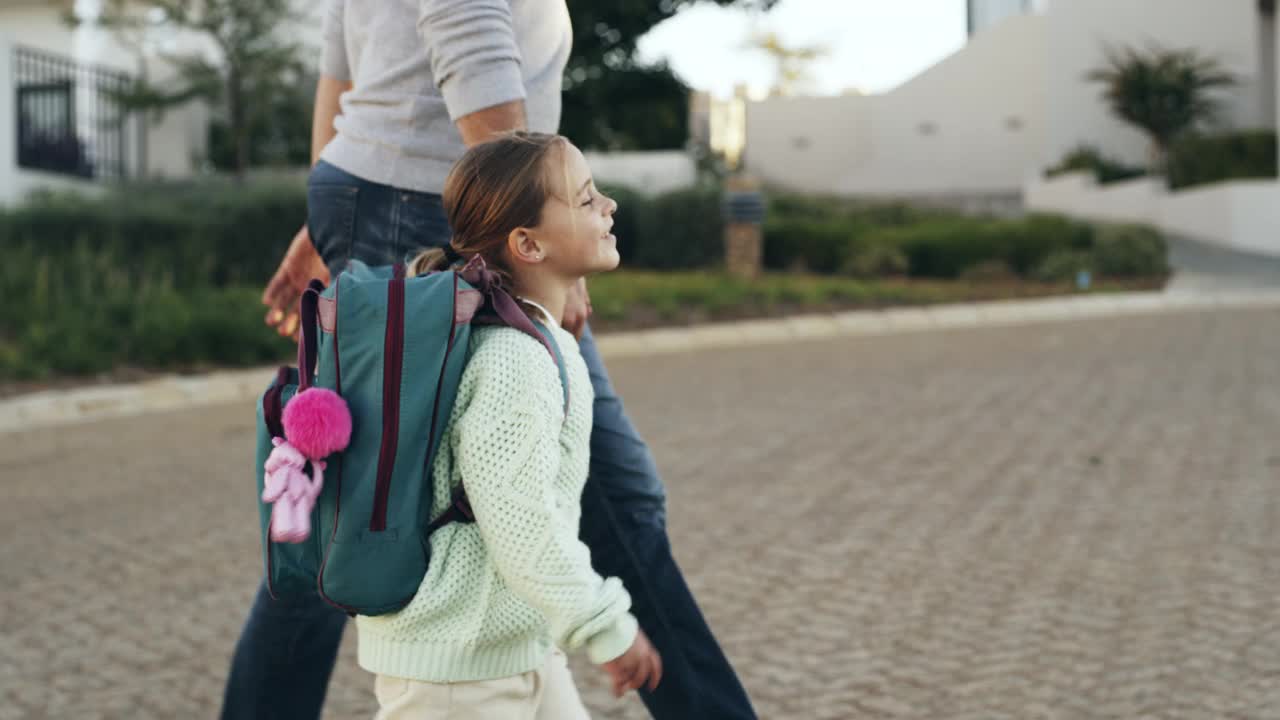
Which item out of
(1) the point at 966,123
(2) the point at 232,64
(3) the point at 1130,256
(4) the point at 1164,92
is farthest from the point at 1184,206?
(2) the point at 232,64

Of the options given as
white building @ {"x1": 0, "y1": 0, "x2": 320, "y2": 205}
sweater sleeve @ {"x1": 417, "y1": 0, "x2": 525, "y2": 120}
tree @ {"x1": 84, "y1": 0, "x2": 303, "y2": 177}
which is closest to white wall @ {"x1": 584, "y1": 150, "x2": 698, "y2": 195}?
white building @ {"x1": 0, "y1": 0, "x2": 320, "y2": 205}

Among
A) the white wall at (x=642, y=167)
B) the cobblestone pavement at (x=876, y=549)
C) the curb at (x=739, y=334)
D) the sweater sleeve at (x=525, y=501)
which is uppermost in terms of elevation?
the white wall at (x=642, y=167)

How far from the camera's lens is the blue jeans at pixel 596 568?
2527 mm

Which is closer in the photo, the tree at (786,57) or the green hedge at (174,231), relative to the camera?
the green hedge at (174,231)

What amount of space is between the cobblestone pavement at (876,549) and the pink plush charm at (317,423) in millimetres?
1674

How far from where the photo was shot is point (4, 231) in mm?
13297

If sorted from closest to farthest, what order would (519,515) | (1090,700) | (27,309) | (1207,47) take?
(519,515), (1090,700), (27,309), (1207,47)

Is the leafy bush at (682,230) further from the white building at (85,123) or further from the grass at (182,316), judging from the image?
the white building at (85,123)

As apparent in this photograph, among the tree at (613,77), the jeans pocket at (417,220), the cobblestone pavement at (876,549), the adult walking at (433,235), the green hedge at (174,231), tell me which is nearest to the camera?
the adult walking at (433,235)

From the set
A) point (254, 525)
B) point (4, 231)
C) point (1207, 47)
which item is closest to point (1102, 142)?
point (1207, 47)

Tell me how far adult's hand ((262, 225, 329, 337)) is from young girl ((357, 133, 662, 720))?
0.88m

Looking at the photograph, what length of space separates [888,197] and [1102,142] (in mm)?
4357

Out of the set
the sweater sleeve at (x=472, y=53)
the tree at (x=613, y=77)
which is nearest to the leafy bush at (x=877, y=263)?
the tree at (x=613, y=77)

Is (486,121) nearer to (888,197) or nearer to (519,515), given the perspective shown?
(519,515)
